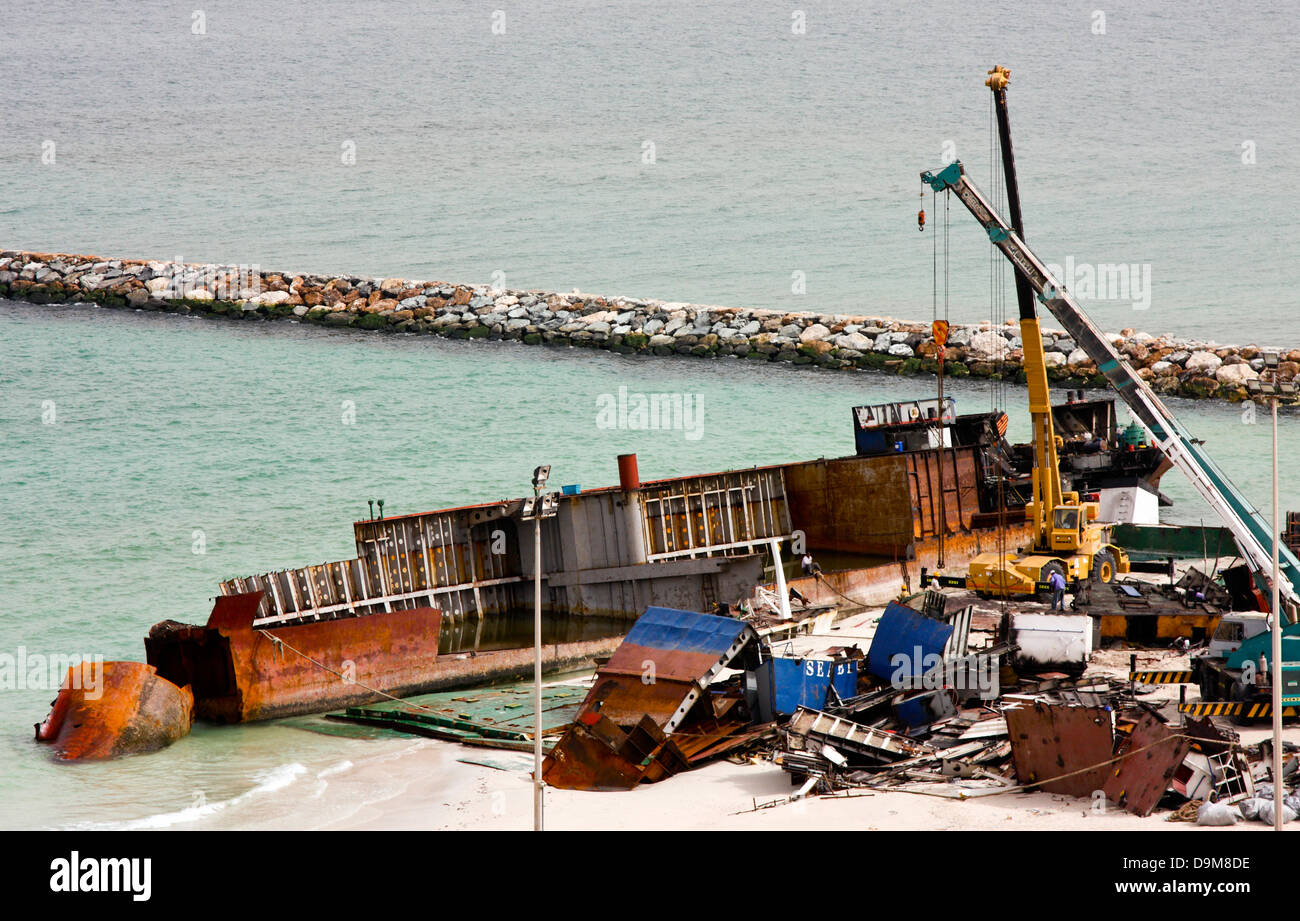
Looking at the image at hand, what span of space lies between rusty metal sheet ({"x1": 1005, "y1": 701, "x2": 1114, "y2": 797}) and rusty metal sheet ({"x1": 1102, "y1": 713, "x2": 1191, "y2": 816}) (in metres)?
0.24

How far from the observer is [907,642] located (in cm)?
2800

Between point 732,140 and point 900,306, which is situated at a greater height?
point 732,140

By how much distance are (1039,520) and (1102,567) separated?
1.94 metres

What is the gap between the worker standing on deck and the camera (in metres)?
31.5

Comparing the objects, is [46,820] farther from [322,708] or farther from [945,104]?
[945,104]

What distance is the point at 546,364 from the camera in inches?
2938

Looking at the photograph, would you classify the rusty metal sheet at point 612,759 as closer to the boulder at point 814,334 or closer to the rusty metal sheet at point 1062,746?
the rusty metal sheet at point 1062,746

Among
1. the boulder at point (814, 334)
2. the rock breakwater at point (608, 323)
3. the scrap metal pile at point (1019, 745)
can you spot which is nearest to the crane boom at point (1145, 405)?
the scrap metal pile at point (1019, 745)

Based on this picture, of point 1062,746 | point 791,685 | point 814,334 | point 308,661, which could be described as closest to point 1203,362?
point 814,334

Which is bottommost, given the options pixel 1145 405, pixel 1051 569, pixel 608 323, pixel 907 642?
pixel 907 642

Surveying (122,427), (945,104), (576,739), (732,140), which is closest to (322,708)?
(576,739)

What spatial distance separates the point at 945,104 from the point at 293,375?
281 feet

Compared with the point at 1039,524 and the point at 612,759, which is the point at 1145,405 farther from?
the point at 612,759

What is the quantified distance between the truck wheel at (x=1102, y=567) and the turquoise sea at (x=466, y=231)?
16.5 m
